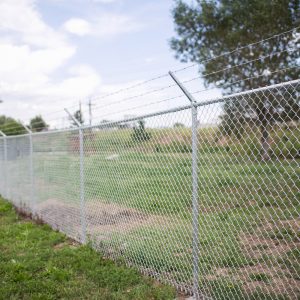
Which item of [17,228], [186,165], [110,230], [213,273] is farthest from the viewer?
[17,228]

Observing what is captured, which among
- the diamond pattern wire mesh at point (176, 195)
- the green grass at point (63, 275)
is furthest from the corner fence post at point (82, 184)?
the green grass at point (63, 275)

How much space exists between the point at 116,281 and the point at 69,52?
12.1m

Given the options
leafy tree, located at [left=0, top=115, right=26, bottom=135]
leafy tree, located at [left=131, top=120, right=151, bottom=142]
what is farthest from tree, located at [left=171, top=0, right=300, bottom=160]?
leafy tree, located at [left=131, top=120, right=151, bottom=142]

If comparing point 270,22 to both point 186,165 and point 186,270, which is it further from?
point 186,270

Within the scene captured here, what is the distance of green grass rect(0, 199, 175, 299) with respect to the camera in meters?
4.26

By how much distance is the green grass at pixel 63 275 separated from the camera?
14.0ft

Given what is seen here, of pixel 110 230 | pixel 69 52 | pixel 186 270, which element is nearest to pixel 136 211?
pixel 110 230

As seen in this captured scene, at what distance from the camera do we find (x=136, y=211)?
5.39 metres

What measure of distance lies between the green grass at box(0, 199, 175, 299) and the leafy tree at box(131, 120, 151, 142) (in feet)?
5.44

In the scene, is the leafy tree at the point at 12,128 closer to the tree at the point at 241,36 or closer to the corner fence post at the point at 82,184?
the corner fence post at the point at 82,184

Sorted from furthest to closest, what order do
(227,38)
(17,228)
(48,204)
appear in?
1. (227,38)
2. (48,204)
3. (17,228)

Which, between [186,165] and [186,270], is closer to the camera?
[186,270]

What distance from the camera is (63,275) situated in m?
4.79

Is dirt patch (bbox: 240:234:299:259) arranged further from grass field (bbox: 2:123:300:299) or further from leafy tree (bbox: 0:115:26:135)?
leafy tree (bbox: 0:115:26:135)
